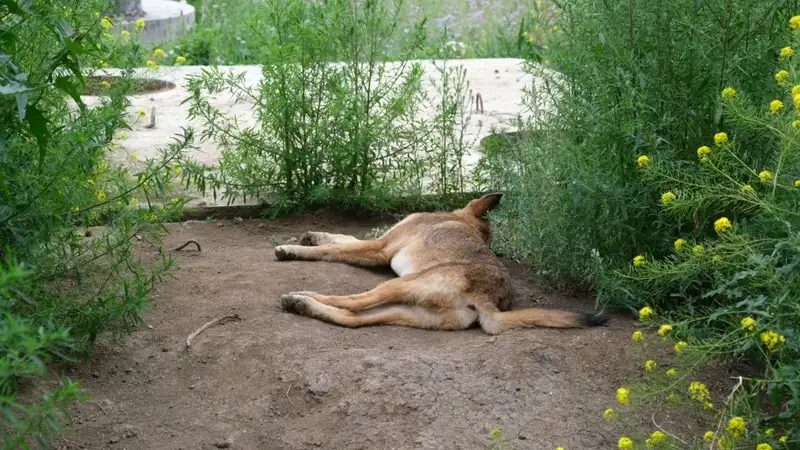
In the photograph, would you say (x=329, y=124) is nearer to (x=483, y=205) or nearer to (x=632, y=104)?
(x=483, y=205)

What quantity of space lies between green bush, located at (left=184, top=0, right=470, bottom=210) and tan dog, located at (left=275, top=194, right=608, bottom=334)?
1.02m

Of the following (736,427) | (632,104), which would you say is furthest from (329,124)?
(736,427)

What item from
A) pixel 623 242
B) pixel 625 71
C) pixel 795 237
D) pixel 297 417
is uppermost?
pixel 625 71

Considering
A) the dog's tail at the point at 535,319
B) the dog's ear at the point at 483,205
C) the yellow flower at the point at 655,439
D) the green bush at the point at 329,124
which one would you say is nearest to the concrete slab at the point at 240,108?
the green bush at the point at 329,124

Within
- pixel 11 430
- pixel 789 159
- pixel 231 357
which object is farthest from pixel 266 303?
pixel 789 159

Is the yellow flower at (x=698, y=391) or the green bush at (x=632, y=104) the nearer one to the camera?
the yellow flower at (x=698, y=391)

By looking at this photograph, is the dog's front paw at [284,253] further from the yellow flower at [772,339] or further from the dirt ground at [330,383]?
the yellow flower at [772,339]

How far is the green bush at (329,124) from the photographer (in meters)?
7.23

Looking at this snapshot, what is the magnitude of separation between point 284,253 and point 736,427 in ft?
11.9

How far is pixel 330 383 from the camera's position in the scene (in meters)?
4.82

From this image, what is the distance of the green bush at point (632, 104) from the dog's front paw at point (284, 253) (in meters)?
1.64

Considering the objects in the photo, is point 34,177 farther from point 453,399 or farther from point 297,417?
point 453,399

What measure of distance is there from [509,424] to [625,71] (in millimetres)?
2049

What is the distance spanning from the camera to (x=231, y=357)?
5.08 meters
